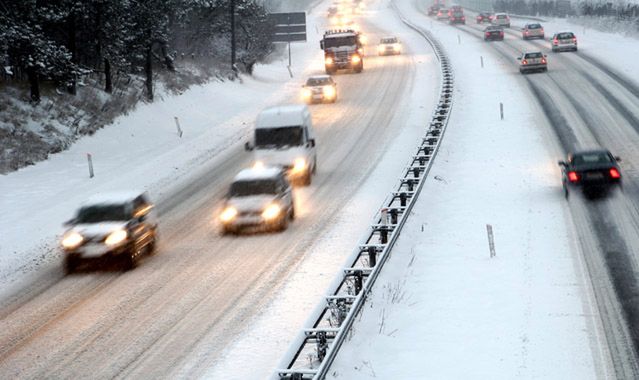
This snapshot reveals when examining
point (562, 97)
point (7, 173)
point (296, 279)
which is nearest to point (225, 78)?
point (562, 97)

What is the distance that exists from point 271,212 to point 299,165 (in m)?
5.61

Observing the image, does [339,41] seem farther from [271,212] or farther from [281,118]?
[271,212]

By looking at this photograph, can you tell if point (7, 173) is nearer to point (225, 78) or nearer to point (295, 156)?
point (295, 156)

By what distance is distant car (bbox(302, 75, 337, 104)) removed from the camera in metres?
45.8

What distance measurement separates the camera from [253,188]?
22375mm

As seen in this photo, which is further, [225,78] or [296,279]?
[225,78]

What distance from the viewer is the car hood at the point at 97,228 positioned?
19.5 m

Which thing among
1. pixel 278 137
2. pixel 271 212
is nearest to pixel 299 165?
pixel 278 137

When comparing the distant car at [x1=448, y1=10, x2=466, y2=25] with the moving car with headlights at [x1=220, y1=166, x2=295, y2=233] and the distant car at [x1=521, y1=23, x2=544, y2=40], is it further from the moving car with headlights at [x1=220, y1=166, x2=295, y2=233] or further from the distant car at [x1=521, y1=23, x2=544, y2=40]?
the moving car with headlights at [x1=220, y1=166, x2=295, y2=233]

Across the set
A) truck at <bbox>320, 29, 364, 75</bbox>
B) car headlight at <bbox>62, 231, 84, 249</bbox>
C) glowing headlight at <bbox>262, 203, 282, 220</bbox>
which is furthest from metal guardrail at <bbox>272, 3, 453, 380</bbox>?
truck at <bbox>320, 29, 364, 75</bbox>

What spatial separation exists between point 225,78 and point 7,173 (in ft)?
78.5

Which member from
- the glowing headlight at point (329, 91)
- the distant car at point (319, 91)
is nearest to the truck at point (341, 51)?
the distant car at point (319, 91)

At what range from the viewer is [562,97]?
1695 inches

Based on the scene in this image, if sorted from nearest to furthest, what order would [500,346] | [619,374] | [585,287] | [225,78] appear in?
1. [619,374]
2. [500,346]
3. [585,287]
4. [225,78]
